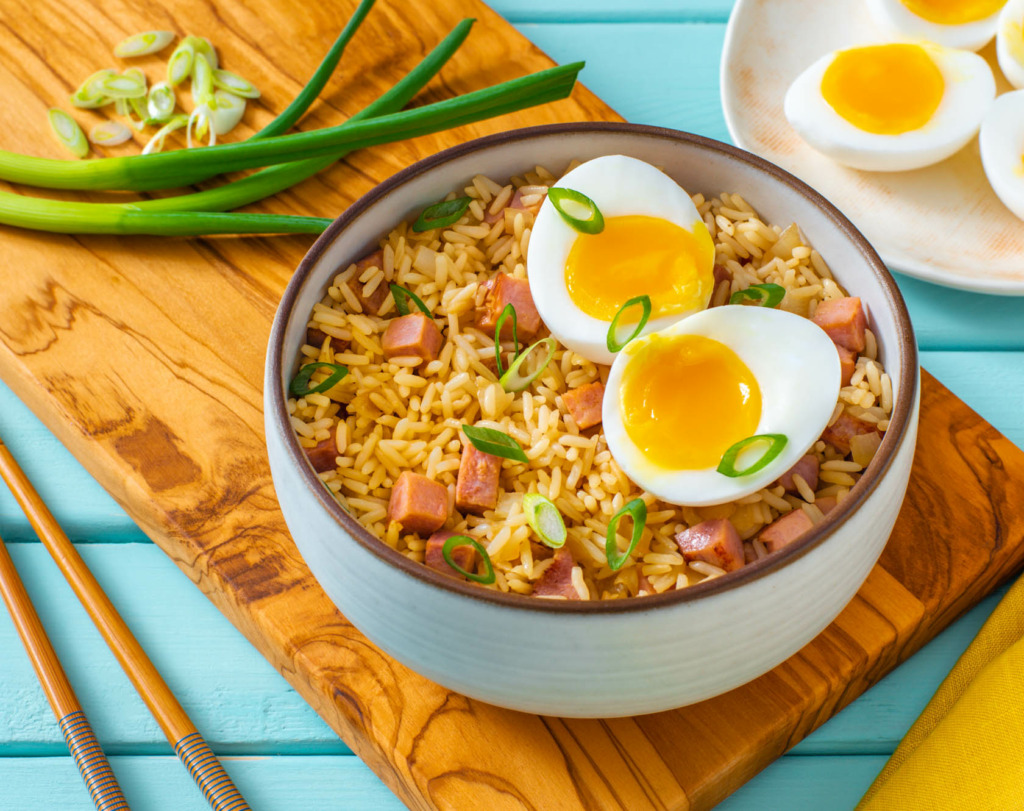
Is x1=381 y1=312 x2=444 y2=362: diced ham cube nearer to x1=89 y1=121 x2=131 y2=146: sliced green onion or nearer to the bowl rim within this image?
the bowl rim

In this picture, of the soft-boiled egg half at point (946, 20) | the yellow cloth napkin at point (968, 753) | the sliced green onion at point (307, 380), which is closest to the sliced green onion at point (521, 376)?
the sliced green onion at point (307, 380)

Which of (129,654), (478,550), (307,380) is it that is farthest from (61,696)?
(478,550)

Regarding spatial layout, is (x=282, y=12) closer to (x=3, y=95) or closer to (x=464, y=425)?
(x=3, y=95)

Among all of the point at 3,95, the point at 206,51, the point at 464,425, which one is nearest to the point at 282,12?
the point at 206,51

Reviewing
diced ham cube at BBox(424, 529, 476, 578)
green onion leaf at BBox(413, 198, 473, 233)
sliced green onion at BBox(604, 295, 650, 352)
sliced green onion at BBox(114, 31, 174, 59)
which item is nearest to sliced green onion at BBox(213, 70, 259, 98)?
sliced green onion at BBox(114, 31, 174, 59)

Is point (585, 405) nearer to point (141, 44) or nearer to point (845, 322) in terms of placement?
point (845, 322)
